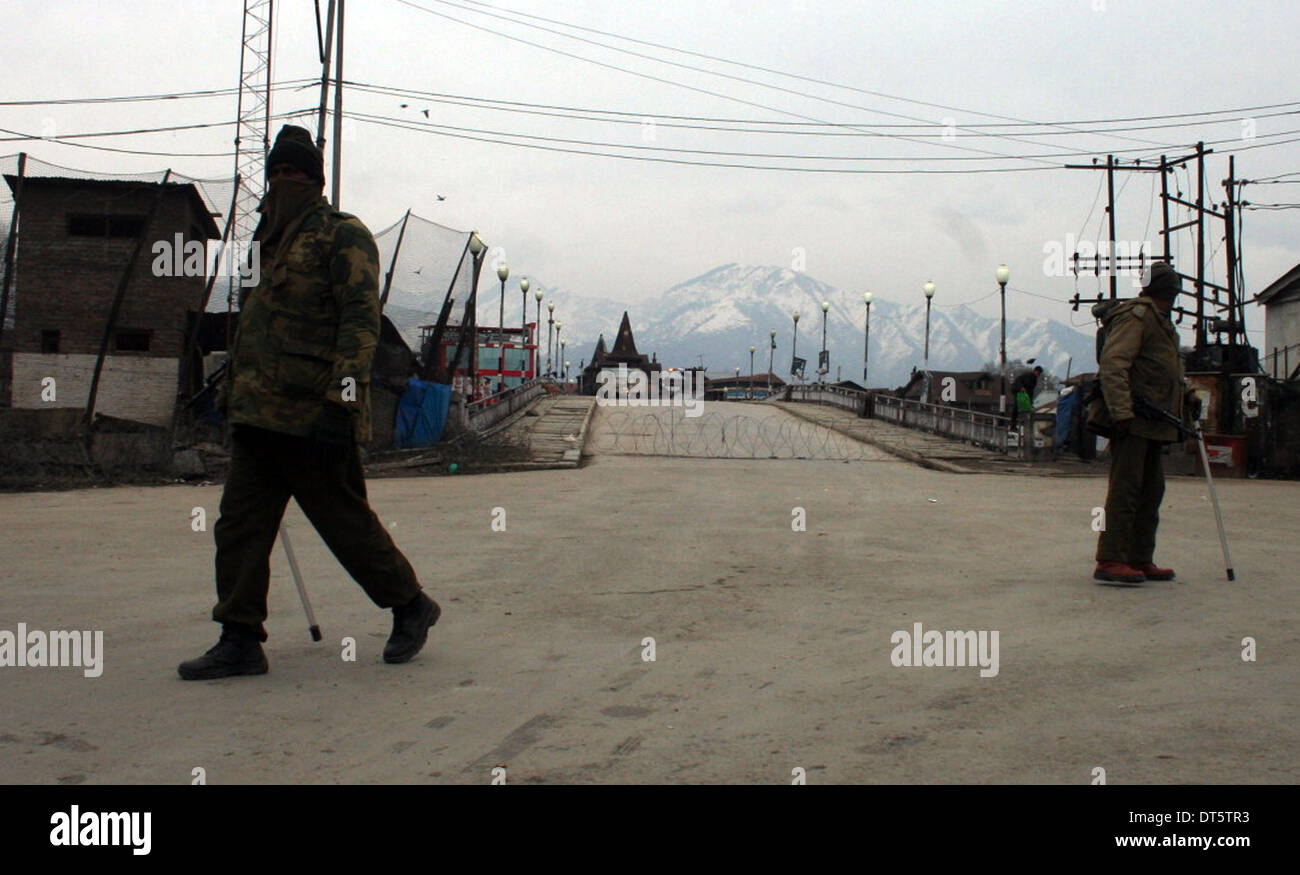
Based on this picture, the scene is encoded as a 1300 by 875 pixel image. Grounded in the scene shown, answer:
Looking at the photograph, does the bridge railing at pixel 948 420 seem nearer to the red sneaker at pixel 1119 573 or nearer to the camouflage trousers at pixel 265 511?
the red sneaker at pixel 1119 573

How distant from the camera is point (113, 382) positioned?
1667cm

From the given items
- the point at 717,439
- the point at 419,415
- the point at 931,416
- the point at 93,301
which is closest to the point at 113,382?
the point at 419,415

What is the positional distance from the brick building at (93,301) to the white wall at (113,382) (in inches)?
0.6

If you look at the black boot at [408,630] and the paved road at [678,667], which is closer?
the paved road at [678,667]

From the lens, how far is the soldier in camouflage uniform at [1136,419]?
6637 millimetres

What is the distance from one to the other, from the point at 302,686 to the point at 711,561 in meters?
3.80

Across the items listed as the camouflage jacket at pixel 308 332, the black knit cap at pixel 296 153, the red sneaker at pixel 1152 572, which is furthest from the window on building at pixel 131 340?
the red sneaker at pixel 1152 572

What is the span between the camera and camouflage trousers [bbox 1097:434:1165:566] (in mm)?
6625

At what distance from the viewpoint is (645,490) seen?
1324 cm

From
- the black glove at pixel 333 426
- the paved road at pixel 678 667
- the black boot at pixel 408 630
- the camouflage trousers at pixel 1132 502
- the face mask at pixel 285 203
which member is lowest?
the paved road at pixel 678 667

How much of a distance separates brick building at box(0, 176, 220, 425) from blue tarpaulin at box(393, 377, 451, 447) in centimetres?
333

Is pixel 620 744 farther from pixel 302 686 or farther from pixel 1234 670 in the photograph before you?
pixel 1234 670

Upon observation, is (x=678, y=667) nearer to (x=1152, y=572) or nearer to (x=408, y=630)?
(x=408, y=630)

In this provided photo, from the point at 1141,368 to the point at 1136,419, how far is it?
0.37 metres
